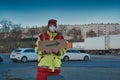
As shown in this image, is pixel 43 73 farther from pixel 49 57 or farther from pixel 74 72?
pixel 74 72

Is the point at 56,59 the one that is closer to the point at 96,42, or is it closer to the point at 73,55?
the point at 73,55

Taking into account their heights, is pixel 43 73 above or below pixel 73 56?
above

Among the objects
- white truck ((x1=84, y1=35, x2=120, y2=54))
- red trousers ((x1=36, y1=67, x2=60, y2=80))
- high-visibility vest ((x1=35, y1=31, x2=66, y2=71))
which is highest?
high-visibility vest ((x1=35, y1=31, x2=66, y2=71))

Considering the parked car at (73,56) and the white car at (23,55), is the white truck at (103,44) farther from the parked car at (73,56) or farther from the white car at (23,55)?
the white car at (23,55)

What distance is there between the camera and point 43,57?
7266 mm

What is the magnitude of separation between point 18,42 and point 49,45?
3360 inches

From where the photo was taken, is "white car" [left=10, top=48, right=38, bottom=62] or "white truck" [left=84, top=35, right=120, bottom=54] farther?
"white truck" [left=84, top=35, right=120, bottom=54]

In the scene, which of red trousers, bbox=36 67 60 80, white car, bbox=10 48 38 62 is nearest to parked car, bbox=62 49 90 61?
white car, bbox=10 48 38 62

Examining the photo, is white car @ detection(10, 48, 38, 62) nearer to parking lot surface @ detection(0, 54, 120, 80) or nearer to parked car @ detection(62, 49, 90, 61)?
parked car @ detection(62, 49, 90, 61)

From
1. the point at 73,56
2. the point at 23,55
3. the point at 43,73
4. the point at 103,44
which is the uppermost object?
the point at 43,73

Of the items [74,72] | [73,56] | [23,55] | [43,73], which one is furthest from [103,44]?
[43,73]

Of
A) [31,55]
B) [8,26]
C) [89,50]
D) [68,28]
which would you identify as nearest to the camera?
[31,55]

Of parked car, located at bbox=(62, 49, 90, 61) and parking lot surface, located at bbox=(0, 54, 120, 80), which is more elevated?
parking lot surface, located at bbox=(0, 54, 120, 80)

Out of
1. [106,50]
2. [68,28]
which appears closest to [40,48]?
[106,50]
